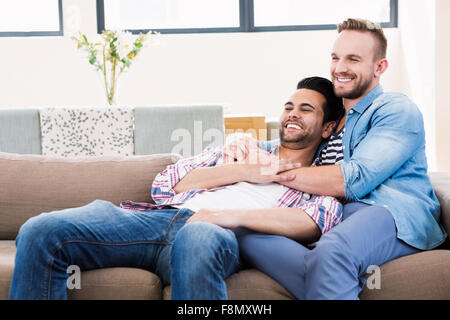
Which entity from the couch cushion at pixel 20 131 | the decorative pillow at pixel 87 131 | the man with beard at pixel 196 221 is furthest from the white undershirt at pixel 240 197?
the couch cushion at pixel 20 131

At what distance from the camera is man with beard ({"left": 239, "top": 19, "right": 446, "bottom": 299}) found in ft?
4.17

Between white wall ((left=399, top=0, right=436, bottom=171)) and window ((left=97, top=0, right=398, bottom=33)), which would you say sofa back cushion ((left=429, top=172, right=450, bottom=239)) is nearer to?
white wall ((left=399, top=0, right=436, bottom=171))

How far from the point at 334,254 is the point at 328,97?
759 mm

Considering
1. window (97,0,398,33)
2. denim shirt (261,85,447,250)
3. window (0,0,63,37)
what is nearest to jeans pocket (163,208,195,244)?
denim shirt (261,85,447,250)

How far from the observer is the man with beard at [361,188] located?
127 centimetres

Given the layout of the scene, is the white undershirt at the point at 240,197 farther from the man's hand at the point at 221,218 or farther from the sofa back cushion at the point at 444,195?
the sofa back cushion at the point at 444,195

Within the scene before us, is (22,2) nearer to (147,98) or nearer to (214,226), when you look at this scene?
(147,98)

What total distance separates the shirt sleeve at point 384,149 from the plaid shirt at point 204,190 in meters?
0.09

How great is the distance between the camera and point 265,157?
164 centimetres

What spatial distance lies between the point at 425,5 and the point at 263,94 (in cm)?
162

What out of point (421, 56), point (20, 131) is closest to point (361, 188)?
point (20, 131)

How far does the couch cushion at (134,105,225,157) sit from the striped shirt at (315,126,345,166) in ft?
4.41
